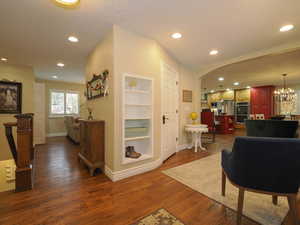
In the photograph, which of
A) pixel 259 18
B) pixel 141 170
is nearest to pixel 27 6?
pixel 141 170

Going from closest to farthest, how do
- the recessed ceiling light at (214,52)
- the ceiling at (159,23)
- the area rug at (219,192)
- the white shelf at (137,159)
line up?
the area rug at (219,192) → the ceiling at (159,23) → the white shelf at (137,159) → the recessed ceiling light at (214,52)

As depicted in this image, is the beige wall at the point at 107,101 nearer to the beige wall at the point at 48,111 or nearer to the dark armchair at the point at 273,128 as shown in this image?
the dark armchair at the point at 273,128

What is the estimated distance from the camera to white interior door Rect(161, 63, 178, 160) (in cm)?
310

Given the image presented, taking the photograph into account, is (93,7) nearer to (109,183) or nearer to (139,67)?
(139,67)

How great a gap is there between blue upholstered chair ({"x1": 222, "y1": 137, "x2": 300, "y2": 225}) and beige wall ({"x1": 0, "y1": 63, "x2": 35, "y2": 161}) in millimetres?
5749

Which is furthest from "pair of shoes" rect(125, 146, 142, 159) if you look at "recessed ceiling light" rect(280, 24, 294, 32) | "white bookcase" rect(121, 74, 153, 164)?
"recessed ceiling light" rect(280, 24, 294, 32)

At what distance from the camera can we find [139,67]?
100 inches

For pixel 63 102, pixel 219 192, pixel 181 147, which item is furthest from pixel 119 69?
pixel 63 102

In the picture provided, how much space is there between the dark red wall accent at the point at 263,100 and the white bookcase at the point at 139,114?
8.05 meters

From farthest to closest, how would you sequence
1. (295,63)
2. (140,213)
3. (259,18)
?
(295,63) → (259,18) → (140,213)

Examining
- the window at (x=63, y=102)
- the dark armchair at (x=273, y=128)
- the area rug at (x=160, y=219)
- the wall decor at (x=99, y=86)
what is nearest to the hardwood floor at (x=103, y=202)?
the area rug at (x=160, y=219)

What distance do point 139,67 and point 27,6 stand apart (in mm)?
1739

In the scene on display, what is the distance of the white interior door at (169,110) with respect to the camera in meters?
3.10

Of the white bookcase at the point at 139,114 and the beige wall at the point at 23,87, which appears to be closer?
the white bookcase at the point at 139,114
